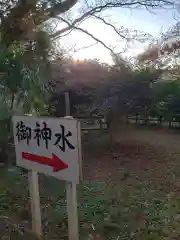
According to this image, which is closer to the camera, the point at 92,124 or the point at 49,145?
the point at 49,145

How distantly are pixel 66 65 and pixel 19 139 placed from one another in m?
5.93

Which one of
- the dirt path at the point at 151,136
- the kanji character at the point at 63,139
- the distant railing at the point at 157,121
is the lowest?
the dirt path at the point at 151,136

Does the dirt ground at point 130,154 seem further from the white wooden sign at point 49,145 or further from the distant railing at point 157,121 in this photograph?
the white wooden sign at point 49,145

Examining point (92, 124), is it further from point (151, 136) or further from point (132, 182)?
point (132, 182)

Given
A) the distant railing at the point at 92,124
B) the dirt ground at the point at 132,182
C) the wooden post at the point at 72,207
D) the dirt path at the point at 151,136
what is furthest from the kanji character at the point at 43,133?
the distant railing at the point at 92,124

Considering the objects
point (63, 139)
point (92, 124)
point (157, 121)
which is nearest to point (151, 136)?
point (157, 121)

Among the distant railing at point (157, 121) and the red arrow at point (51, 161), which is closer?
the red arrow at point (51, 161)

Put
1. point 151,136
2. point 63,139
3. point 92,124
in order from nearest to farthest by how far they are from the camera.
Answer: point 63,139 < point 151,136 < point 92,124

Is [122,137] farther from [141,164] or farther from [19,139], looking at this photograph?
[19,139]

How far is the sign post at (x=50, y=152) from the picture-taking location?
2061mm

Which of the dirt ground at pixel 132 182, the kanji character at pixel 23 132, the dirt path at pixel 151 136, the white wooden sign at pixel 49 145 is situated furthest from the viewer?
the dirt path at pixel 151 136

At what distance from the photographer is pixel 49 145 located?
225 cm

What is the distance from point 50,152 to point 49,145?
5 cm

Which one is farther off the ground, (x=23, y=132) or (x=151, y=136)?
(x=23, y=132)
